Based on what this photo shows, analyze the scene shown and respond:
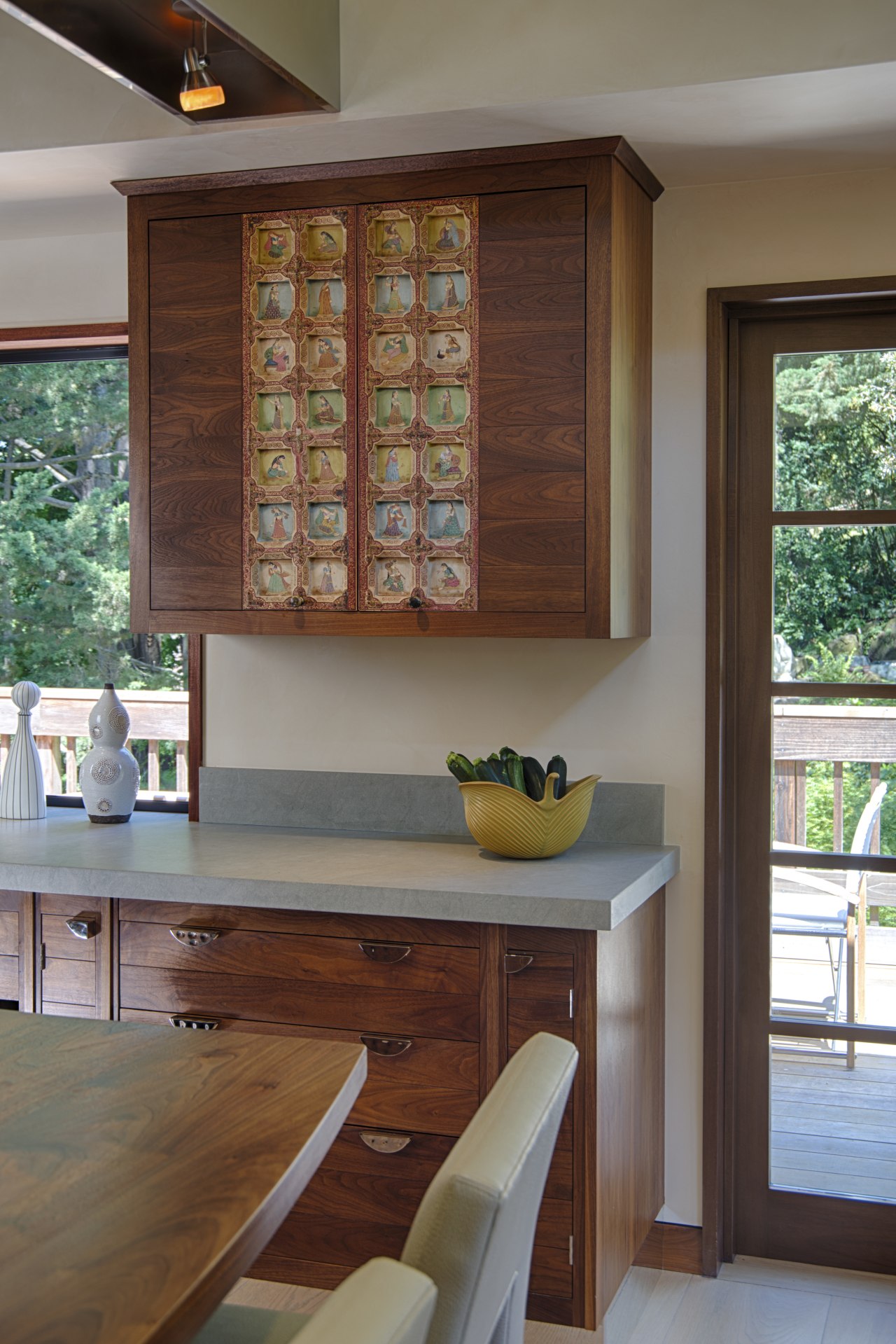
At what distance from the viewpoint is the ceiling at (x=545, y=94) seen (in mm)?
2270

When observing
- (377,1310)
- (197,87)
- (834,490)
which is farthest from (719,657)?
(377,1310)

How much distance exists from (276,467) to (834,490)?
4.13 feet

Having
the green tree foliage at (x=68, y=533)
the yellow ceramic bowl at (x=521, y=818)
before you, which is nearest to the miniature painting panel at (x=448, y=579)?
the yellow ceramic bowl at (x=521, y=818)

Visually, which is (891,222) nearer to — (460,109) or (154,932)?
(460,109)

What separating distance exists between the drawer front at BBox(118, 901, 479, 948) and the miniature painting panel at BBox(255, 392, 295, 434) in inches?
41.1

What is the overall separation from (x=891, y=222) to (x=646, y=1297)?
7.75 feet

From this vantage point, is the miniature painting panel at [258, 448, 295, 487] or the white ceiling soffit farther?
the miniature painting panel at [258, 448, 295, 487]

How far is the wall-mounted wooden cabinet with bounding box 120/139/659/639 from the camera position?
103 inches

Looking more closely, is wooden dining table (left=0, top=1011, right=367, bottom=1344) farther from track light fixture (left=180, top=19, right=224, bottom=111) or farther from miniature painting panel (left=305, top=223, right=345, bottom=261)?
miniature painting panel (left=305, top=223, right=345, bottom=261)

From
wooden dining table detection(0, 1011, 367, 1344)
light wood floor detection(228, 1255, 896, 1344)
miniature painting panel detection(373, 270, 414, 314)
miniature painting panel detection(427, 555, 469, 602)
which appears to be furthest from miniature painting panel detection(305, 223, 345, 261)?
light wood floor detection(228, 1255, 896, 1344)

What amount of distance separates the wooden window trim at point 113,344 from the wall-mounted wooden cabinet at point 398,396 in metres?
0.32

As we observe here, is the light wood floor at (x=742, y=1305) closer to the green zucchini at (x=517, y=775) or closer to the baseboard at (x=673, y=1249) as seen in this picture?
the baseboard at (x=673, y=1249)

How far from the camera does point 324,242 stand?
2.77 metres

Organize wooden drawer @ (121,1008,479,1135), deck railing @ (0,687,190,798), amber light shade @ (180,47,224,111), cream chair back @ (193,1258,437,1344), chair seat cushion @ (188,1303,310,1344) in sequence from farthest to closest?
deck railing @ (0,687,190,798), wooden drawer @ (121,1008,479,1135), amber light shade @ (180,47,224,111), chair seat cushion @ (188,1303,310,1344), cream chair back @ (193,1258,437,1344)
